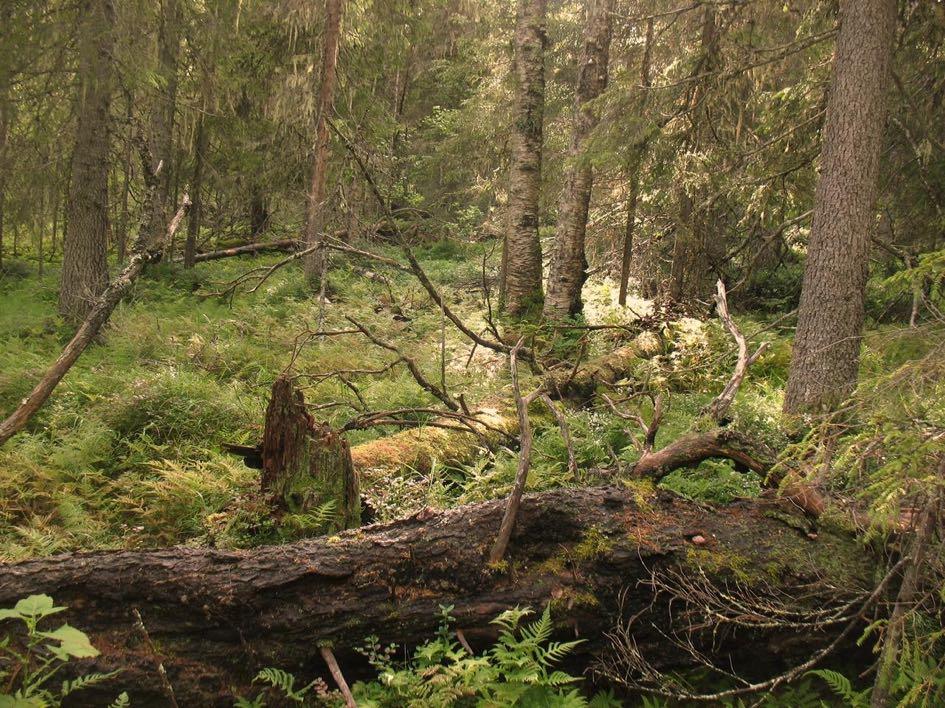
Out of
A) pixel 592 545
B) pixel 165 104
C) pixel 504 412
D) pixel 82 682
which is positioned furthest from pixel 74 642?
pixel 165 104

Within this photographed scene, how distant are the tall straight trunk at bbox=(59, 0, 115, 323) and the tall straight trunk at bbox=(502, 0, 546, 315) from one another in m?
6.40

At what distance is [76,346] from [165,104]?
9.58 m

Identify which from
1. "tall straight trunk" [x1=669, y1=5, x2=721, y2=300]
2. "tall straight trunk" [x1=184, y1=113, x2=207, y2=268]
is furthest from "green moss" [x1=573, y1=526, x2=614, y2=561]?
"tall straight trunk" [x1=184, y1=113, x2=207, y2=268]

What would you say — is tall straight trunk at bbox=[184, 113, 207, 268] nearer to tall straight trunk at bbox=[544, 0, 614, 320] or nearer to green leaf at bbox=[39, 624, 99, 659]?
tall straight trunk at bbox=[544, 0, 614, 320]

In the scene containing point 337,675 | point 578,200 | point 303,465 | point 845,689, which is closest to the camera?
point 337,675

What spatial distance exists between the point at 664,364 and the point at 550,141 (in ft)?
23.3

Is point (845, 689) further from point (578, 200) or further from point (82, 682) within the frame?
point (578, 200)

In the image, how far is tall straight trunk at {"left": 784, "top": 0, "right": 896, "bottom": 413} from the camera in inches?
236

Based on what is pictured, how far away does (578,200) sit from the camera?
10.8m

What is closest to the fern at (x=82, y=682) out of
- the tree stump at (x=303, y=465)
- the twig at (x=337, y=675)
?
the twig at (x=337, y=675)

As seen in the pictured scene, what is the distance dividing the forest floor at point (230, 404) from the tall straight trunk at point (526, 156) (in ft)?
3.77

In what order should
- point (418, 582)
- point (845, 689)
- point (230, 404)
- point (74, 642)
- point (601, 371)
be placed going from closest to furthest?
point (74, 642) → point (845, 689) → point (418, 582) → point (230, 404) → point (601, 371)

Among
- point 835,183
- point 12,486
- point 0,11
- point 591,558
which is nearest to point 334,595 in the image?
point 591,558

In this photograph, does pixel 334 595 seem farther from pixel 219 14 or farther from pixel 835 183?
pixel 219 14
